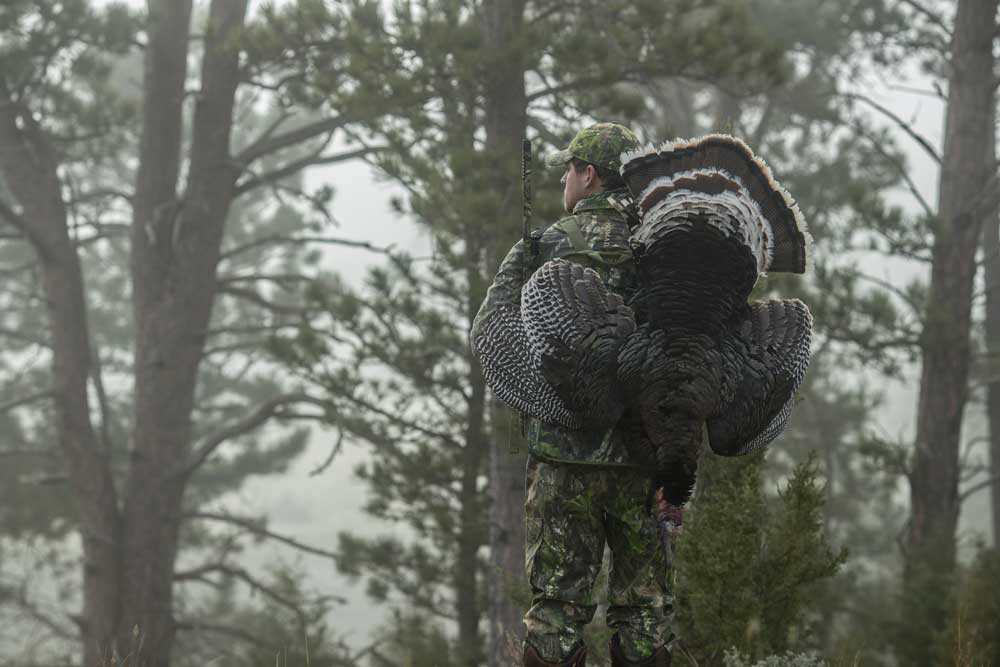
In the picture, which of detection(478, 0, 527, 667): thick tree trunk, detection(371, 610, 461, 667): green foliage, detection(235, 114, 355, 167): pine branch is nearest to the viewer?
detection(478, 0, 527, 667): thick tree trunk

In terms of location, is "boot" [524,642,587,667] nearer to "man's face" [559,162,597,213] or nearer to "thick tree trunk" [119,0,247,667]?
"man's face" [559,162,597,213]

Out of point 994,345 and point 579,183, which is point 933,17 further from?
point 579,183

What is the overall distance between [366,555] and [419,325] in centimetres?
359

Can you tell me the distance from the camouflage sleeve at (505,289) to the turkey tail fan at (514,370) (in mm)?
29

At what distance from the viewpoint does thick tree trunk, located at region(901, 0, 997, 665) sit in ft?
37.8

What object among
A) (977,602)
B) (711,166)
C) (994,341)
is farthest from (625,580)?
(994,341)

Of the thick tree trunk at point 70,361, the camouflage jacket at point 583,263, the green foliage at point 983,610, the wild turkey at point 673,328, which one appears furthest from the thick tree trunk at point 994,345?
the wild turkey at point 673,328

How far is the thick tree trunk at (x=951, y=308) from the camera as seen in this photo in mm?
11508

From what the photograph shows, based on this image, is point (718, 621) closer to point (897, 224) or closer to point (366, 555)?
point (897, 224)

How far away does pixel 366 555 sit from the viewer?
1276 centimetres

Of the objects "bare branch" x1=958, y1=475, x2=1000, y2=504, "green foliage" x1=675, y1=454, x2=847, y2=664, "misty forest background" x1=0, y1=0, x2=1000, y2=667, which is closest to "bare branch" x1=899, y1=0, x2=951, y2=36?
"misty forest background" x1=0, y1=0, x2=1000, y2=667

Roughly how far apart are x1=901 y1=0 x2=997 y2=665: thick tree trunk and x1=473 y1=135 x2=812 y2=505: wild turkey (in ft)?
27.9

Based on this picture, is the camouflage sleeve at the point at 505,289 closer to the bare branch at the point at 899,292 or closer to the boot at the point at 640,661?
the boot at the point at 640,661

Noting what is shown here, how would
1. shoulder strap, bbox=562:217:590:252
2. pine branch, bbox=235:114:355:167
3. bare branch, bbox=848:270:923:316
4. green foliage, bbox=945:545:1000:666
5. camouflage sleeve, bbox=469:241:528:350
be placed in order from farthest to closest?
pine branch, bbox=235:114:355:167 → bare branch, bbox=848:270:923:316 → green foliage, bbox=945:545:1000:666 → shoulder strap, bbox=562:217:590:252 → camouflage sleeve, bbox=469:241:528:350
